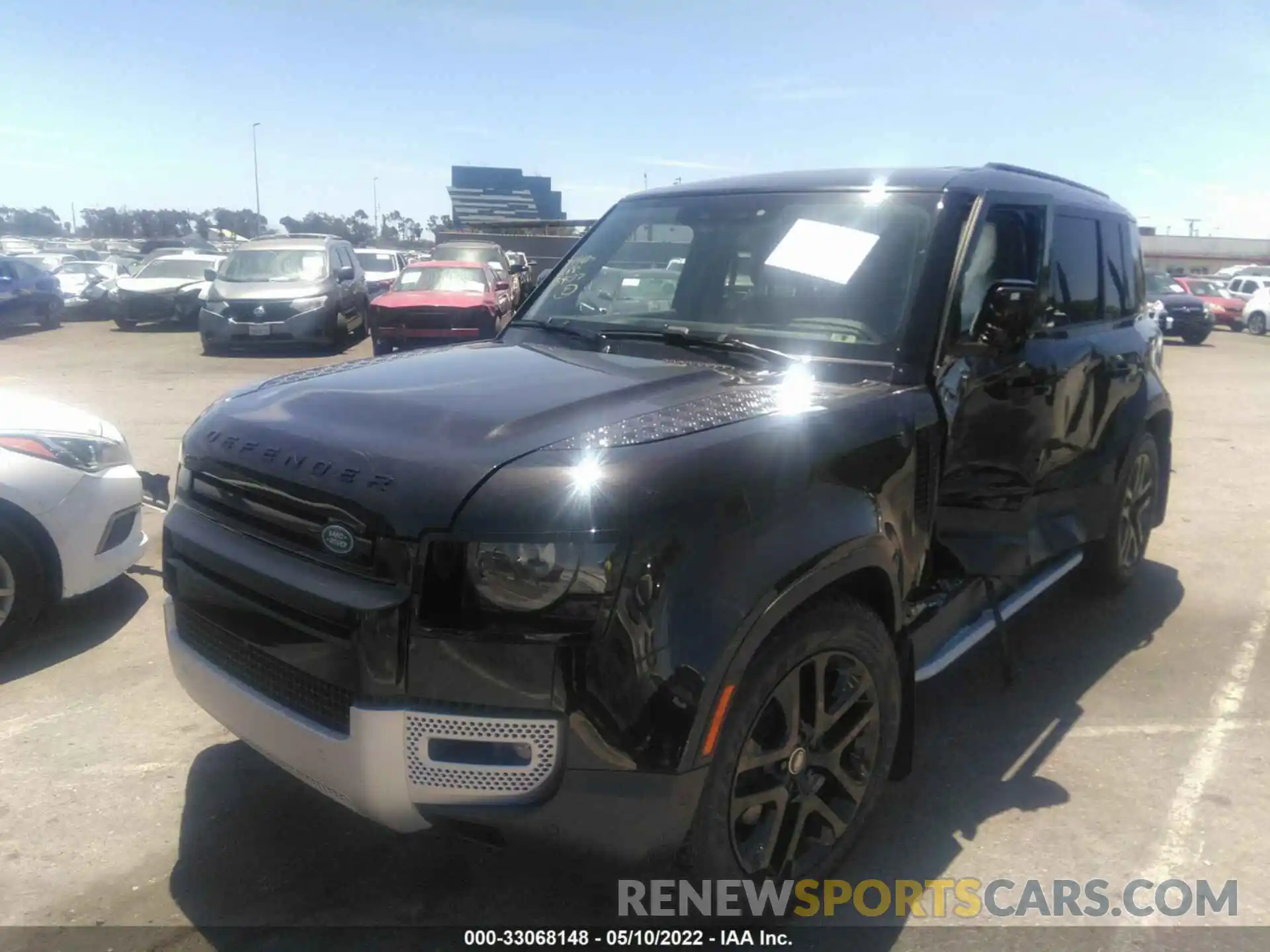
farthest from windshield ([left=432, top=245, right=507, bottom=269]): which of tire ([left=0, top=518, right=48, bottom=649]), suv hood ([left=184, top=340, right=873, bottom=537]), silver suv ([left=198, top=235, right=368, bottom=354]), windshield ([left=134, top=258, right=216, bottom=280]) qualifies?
suv hood ([left=184, top=340, right=873, bottom=537])

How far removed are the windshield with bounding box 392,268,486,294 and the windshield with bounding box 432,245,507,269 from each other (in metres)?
3.09

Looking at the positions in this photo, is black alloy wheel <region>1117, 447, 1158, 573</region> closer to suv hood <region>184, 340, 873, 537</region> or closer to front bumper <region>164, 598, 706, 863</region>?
suv hood <region>184, 340, 873, 537</region>

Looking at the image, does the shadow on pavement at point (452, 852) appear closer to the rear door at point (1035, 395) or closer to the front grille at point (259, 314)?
the rear door at point (1035, 395)

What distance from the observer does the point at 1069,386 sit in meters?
4.05

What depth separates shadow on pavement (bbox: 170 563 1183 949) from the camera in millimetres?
2705

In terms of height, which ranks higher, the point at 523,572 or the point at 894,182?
the point at 894,182

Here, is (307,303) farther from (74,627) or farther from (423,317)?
(74,627)

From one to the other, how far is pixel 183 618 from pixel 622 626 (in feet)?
4.62

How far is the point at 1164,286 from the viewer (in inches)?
1009

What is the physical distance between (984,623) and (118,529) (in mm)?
3748

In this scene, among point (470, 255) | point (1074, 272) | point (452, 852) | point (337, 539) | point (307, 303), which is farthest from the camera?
point (470, 255)

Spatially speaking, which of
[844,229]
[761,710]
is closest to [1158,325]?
[844,229]

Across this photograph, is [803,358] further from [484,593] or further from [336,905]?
[336,905]

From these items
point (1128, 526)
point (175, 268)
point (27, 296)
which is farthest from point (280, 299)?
point (1128, 526)
